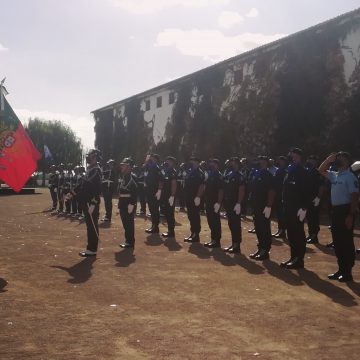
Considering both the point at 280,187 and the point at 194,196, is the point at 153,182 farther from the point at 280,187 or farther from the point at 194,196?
the point at 280,187

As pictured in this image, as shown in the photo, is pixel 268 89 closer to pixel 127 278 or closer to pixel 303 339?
pixel 127 278

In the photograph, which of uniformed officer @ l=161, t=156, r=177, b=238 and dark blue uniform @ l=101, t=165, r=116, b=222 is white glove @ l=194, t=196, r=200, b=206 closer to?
uniformed officer @ l=161, t=156, r=177, b=238

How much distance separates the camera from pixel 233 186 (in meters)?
10.5

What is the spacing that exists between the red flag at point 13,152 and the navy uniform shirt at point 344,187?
5.92 meters

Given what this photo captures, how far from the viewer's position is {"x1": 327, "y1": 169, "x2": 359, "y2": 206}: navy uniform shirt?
24.5 feet

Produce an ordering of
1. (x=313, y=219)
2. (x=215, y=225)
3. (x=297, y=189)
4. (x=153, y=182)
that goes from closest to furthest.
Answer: (x=297, y=189), (x=215, y=225), (x=313, y=219), (x=153, y=182)

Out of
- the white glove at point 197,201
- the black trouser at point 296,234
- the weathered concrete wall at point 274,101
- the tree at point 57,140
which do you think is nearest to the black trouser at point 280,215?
the white glove at point 197,201

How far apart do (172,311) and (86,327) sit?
45.5 inches

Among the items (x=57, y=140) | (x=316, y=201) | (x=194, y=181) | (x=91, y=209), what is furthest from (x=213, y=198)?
(x=57, y=140)

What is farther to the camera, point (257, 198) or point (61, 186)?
point (61, 186)

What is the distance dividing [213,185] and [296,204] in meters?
3.15

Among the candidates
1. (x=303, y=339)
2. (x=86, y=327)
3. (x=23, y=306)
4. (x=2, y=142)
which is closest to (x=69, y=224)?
(x=2, y=142)

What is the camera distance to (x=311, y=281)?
7473 millimetres

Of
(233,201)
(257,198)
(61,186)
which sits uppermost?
(61,186)
